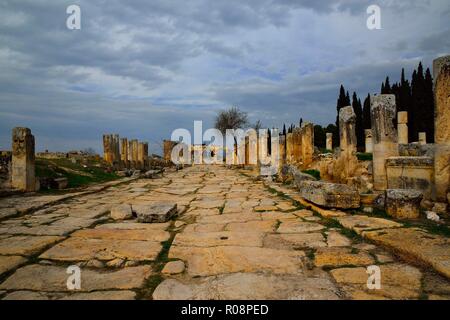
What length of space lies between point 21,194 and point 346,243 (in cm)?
755

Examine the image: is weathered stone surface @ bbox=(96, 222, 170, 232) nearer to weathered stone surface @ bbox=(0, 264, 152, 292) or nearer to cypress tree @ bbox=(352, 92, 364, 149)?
weathered stone surface @ bbox=(0, 264, 152, 292)

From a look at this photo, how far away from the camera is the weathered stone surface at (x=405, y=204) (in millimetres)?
4445

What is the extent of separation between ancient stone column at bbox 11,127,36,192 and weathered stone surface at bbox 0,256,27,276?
5497 mm

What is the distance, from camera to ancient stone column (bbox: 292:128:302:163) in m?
13.6

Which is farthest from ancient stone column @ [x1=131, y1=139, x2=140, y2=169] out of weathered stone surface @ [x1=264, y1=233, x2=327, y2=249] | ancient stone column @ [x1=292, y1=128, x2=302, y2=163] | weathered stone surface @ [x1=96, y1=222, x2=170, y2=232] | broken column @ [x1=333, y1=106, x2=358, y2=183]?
weathered stone surface @ [x1=264, y1=233, x2=327, y2=249]

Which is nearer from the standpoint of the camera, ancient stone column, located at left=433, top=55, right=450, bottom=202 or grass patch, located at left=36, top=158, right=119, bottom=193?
ancient stone column, located at left=433, top=55, right=450, bottom=202

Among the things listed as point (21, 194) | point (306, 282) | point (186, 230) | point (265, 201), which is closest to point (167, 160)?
point (21, 194)

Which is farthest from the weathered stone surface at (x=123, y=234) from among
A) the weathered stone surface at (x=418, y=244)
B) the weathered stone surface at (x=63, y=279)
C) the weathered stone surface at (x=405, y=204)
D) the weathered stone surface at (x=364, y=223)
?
the weathered stone surface at (x=405, y=204)

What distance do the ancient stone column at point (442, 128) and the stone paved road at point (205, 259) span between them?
141cm

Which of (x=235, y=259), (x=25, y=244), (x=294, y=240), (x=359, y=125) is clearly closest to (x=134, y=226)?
(x=25, y=244)

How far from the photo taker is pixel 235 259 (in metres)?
3.05
